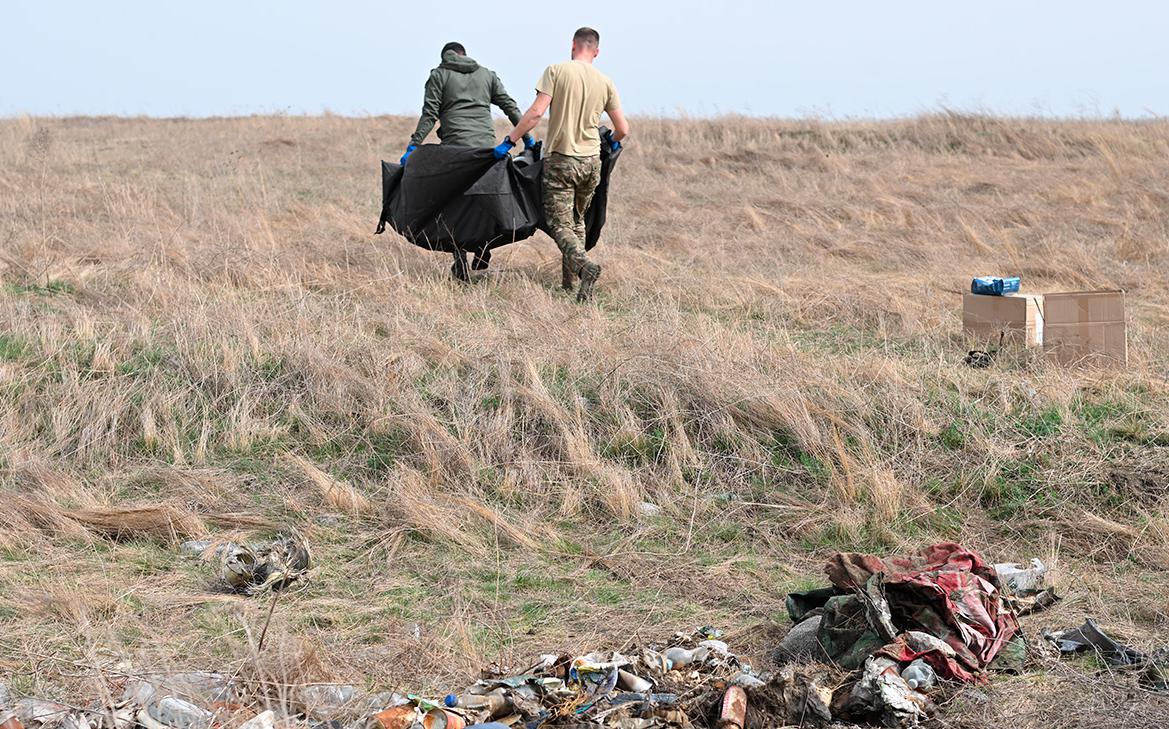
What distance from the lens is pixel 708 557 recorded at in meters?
4.16

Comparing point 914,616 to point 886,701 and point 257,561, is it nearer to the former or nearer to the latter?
point 886,701

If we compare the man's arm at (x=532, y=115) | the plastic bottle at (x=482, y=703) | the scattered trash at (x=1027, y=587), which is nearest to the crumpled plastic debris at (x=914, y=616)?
the scattered trash at (x=1027, y=587)

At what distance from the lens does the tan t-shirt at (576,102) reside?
7102 mm

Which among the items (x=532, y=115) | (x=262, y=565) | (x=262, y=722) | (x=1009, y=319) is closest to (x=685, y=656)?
(x=262, y=722)

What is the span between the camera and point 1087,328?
5.92 meters

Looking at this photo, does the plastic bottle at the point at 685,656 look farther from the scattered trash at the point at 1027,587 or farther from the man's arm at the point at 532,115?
the man's arm at the point at 532,115

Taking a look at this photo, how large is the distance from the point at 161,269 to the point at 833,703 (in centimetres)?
619

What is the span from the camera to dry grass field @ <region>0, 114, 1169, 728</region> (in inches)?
139

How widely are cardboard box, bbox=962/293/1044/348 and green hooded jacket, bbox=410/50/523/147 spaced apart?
3.37 metres

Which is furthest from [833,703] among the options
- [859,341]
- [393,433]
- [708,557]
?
[859,341]

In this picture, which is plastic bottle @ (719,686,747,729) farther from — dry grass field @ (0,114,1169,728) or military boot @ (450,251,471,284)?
military boot @ (450,251,471,284)

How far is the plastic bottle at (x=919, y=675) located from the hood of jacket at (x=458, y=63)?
18.7ft

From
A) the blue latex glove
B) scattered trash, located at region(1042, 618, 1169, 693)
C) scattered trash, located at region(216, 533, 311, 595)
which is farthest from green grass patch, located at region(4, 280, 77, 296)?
scattered trash, located at region(1042, 618, 1169, 693)

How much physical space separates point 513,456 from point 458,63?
12.5 ft
